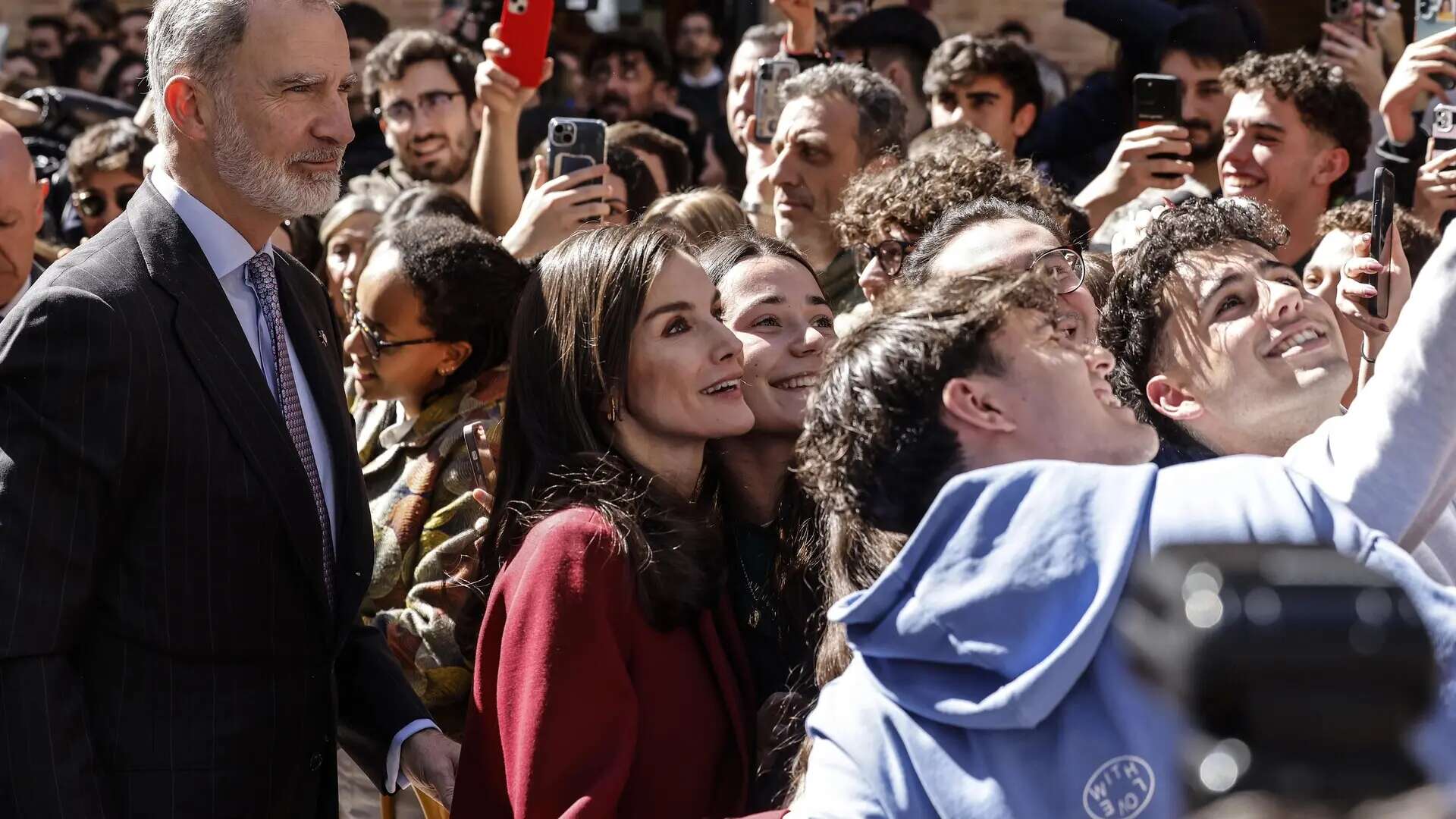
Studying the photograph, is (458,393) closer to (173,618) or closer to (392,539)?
(392,539)

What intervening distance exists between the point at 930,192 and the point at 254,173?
4.65 ft

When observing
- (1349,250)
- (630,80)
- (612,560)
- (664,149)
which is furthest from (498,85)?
(630,80)

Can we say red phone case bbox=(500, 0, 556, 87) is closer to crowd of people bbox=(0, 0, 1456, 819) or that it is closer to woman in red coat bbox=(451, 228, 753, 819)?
crowd of people bbox=(0, 0, 1456, 819)

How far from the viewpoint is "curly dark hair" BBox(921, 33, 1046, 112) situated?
514 cm

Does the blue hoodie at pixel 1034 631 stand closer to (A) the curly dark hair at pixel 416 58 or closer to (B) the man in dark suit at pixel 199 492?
(B) the man in dark suit at pixel 199 492

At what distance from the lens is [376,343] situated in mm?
3445

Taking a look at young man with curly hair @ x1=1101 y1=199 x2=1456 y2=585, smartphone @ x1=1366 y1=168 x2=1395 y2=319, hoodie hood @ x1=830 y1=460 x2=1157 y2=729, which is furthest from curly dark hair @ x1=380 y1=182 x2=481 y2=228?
hoodie hood @ x1=830 y1=460 x2=1157 y2=729

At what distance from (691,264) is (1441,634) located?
5.09 feet

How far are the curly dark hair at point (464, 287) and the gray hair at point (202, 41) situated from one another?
3.15 ft

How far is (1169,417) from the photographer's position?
104 inches

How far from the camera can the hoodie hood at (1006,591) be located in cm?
143

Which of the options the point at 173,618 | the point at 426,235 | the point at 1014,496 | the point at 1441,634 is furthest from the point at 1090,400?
the point at 426,235

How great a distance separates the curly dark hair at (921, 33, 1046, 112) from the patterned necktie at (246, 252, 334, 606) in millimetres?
3120

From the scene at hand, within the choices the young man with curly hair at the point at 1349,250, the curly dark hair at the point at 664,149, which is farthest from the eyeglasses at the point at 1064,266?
the curly dark hair at the point at 664,149
